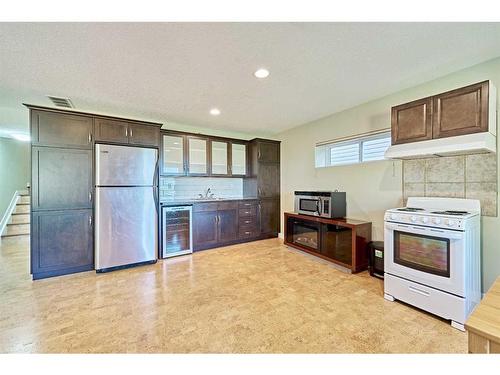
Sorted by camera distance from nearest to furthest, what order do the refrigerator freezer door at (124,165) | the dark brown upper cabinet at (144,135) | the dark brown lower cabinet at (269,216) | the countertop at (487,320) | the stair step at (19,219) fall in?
the countertop at (487,320) < the refrigerator freezer door at (124,165) < the dark brown upper cabinet at (144,135) < the dark brown lower cabinet at (269,216) < the stair step at (19,219)

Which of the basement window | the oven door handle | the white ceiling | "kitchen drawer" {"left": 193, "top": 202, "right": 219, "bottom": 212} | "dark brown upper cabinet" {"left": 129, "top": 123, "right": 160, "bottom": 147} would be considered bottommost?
the oven door handle

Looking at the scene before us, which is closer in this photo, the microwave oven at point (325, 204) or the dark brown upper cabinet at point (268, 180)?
the microwave oven at point (325, 204)

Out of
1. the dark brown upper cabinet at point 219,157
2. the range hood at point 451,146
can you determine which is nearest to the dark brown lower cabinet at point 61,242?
the dark brown upper cabinet at point 219,157

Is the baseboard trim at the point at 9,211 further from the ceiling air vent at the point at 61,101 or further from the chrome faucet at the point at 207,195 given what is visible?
the chrome faucet at the point at 207,195

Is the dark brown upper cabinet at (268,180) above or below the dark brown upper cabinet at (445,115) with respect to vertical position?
below

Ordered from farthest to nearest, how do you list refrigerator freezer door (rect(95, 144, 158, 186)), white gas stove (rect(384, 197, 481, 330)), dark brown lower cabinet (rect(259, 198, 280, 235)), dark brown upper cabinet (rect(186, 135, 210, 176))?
dark brown lower cabinet (rect(259, 198, 280, 235))
dark brown upper cabinet (rect(186, 135, 210, 176))
refrigerator freezer door (rect(95, 144, 158, 186))
white gas stove (rect(384, 197, 481, 330))

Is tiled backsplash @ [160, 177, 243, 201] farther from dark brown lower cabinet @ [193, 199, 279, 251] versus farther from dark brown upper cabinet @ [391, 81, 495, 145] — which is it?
dark brown upper cabinet @ [391, 81, 495, 145]

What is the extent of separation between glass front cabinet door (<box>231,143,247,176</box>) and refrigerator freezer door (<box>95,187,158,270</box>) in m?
1.84

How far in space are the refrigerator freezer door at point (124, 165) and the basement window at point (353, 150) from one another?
117 inches

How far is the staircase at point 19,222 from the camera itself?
5071 millimetres

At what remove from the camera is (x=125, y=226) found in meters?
3.31

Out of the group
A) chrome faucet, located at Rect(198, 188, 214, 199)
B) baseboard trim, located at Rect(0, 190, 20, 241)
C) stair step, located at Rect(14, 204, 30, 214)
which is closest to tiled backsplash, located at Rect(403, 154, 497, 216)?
chrome faucet, located at Rect(198, 188, 214, 199)

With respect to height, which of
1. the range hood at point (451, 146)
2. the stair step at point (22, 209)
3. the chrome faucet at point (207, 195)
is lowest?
the stair step at point (22, 209)

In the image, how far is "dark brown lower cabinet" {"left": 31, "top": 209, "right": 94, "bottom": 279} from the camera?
114 inches
